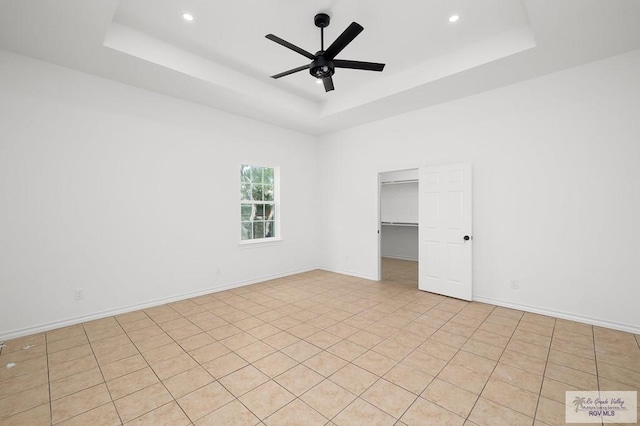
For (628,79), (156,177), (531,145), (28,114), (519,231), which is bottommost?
(519,231)

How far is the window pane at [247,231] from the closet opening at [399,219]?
10.8ft

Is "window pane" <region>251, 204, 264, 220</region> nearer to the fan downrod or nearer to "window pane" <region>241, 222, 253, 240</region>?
"window pane" <region>241, 222, 253, 240</region>

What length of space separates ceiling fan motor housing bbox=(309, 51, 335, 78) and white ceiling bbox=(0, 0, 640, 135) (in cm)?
47

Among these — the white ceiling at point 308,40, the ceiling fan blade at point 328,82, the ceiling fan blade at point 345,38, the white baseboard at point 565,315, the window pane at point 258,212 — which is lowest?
the white baseboard at point 565,315

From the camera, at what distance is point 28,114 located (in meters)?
3.07

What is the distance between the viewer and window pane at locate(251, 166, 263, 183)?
5293 millimetres

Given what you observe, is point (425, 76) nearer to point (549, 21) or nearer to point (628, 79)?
Answer: point (549, 21)

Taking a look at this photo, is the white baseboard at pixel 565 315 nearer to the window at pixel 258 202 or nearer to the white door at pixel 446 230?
the white door at pixel 446 230

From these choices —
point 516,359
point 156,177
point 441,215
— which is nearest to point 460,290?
point 441,215

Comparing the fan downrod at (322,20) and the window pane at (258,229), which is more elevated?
the fan downrod at (322,20)

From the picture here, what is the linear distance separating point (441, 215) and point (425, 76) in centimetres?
206

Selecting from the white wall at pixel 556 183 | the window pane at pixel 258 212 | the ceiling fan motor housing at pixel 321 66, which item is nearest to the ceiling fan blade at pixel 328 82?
the ceiling fan motor housing at pixel 321 66

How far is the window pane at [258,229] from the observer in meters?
5.32
